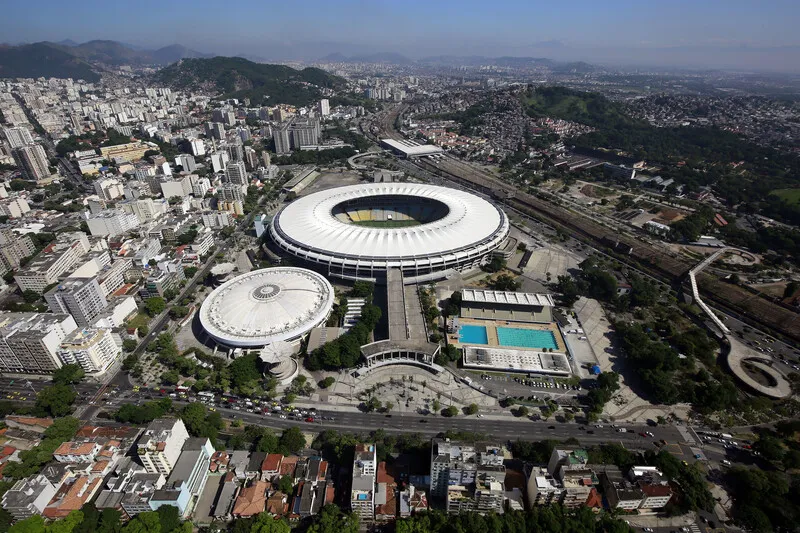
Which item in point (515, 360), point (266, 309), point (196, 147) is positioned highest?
point (266, 309)

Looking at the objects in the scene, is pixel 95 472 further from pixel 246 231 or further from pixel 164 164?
pixel 164 164

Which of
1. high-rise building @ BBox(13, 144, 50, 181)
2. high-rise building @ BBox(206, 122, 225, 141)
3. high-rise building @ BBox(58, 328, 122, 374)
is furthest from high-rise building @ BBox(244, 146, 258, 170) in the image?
high-rise building @ BBox(58, 328, 122, 374)

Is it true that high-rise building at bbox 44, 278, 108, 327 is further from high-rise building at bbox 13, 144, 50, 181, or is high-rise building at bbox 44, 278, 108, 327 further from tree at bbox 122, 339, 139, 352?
high-rise building at bbox 13, 144, 50, 181

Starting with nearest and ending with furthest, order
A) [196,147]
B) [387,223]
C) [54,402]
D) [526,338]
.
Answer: [54,402], [526,338], [387,223], [196,147]

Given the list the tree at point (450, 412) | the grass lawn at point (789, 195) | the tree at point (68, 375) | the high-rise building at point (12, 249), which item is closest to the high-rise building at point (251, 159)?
the high-rise building at point (12, 249)

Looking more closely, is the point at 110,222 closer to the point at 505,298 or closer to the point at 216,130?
the point at 505,298

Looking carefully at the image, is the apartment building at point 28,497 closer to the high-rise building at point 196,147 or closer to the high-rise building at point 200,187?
the high-rise building at point 200,187

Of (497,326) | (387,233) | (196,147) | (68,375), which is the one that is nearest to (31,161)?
(196,147)
